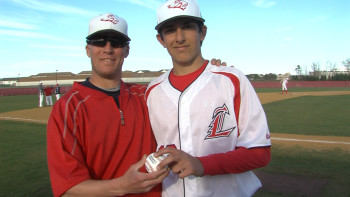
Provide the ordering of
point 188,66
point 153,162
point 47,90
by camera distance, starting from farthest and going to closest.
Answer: point 47,90, point 188,66, point 153,162

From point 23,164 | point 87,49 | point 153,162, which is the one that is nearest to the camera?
point 153,162

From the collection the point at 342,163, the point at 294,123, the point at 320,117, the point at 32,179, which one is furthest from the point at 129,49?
the point at 320,117

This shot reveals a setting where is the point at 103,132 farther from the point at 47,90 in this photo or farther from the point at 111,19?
the point at 47,90

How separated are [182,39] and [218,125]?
652mm

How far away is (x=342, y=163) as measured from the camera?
19.3 ft

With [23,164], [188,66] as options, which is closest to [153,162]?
[188,66]

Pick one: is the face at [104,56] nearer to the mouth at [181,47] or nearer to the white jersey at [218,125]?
the mouth at [181,47]

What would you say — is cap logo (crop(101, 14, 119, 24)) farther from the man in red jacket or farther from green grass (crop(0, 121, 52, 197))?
green grass (crop(0, 121, 52, 197))

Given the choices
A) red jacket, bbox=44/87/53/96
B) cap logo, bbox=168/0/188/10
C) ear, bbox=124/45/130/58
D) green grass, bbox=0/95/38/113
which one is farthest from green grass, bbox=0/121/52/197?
red jacket, bbox=44/87/53/96

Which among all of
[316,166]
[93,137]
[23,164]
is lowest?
[316,166]

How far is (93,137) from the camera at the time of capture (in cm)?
202

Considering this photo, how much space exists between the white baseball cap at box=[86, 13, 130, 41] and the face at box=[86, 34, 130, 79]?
6 cm

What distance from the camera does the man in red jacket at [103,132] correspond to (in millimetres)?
1756

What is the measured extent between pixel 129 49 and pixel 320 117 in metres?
12.1
